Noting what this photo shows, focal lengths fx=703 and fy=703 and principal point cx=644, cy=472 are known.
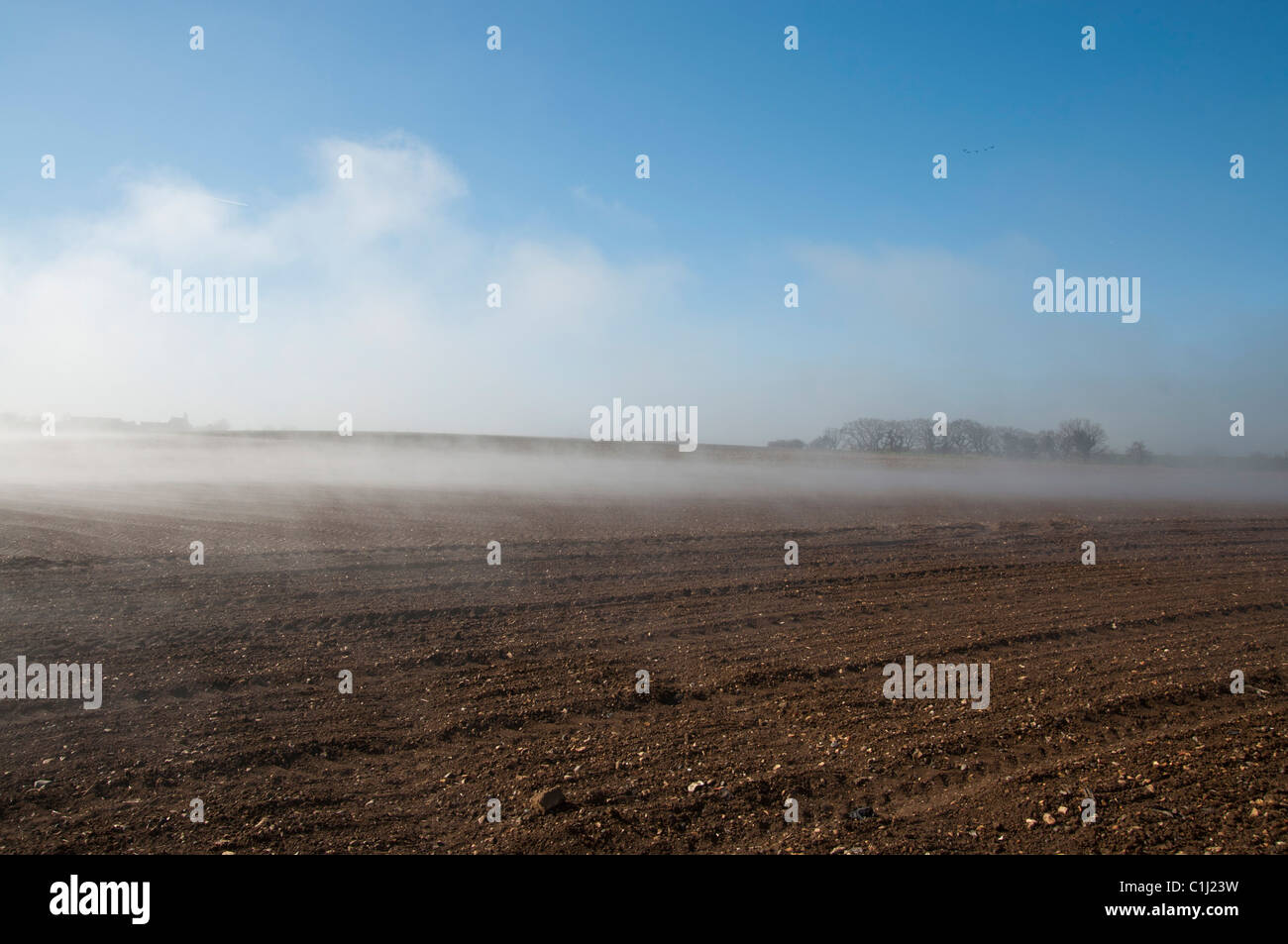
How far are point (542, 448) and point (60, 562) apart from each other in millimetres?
59252

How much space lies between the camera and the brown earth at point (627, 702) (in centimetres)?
459

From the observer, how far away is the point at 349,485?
31484 mm

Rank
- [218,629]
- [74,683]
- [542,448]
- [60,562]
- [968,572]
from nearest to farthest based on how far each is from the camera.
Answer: [74,683] → [218,629] → [60,562] → [968,572] → [542,448]

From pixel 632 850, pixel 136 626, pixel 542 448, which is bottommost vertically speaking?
pixel 632 850

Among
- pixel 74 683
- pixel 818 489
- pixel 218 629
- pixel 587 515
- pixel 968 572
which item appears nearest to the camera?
pixel 74 683

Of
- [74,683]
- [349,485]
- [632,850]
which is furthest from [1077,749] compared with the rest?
[349,485]

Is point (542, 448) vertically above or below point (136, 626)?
above

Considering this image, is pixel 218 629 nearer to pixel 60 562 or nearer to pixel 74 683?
pixel 74 683

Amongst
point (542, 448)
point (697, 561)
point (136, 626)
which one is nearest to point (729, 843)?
point (136, 626)

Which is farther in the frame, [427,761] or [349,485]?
[349,485]

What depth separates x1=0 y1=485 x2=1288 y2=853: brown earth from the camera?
181 inches

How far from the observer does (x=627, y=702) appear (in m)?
6.85

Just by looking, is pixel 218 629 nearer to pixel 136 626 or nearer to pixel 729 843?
pixel 136 626

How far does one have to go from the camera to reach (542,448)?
71.2 m
